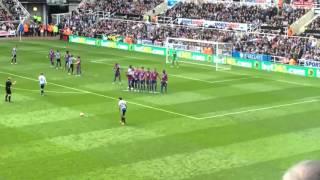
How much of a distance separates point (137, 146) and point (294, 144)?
6.44 metres

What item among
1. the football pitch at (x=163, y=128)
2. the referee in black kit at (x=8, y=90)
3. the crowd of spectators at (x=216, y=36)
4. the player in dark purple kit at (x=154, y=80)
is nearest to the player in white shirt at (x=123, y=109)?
the football pitch at (x=163, y=128)

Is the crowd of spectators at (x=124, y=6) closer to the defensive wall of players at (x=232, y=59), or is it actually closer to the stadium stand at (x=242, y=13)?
the stadium stand at (x=242, y=13)

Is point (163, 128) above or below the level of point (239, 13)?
below

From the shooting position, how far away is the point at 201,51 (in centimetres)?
5359

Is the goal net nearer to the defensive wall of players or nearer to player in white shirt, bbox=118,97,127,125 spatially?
the defensive wall of players

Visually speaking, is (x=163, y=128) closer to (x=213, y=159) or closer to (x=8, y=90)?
(x=213, y=159)

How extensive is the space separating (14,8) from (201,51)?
3546cm

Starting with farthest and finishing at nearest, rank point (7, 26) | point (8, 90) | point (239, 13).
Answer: point (7, 26) < point (239, 13) < point (8, 90)

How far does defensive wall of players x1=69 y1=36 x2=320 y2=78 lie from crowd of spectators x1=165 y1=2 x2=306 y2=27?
8.91m

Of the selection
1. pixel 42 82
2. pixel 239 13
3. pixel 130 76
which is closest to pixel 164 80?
pixel 130 76

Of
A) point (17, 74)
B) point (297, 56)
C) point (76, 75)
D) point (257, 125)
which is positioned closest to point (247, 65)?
point (297, 56)

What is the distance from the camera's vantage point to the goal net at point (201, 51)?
167 feet

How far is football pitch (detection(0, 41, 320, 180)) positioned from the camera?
1875cm

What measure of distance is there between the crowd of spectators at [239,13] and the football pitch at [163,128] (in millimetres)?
15714
